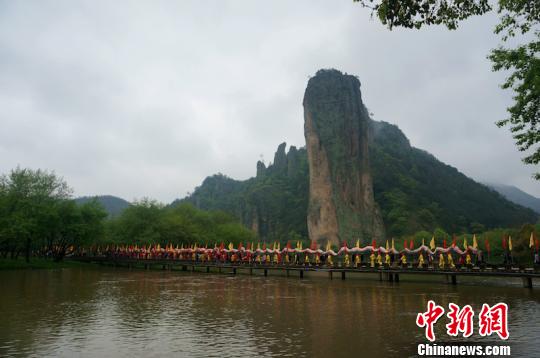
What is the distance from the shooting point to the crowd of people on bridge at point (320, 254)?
122 feet

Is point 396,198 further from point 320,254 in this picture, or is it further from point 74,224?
point 74,224

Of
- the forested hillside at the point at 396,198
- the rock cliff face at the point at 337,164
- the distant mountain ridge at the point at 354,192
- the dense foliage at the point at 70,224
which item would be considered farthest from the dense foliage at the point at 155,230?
the forested hillside at the point at 396,198

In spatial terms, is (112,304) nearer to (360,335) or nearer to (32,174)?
(360,335)

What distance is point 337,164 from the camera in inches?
4614

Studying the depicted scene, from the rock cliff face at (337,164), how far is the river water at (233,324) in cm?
8455

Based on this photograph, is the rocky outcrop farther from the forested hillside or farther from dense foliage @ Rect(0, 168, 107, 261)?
dense foliage @ Rect(0, 168, 107, 261)

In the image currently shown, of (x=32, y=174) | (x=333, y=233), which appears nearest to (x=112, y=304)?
(x=32, y=174)

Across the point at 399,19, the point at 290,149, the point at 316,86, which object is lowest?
the point at 399,19

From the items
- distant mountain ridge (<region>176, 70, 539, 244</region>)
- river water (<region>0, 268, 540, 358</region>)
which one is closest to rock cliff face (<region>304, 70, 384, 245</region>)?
distant mountain ridge (<region>176, 70, 539, 244</region>)

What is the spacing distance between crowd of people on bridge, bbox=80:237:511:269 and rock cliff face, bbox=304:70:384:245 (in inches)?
1968

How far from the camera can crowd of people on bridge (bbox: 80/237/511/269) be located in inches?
1467

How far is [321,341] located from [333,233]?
3831 inches

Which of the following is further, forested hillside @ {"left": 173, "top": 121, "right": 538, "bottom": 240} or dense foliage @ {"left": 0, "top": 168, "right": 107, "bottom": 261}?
forested hillside @ {"left": 173, "top": 121, "right": 538, "bottom": 240}

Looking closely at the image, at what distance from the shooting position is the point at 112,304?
22906 millimetres
